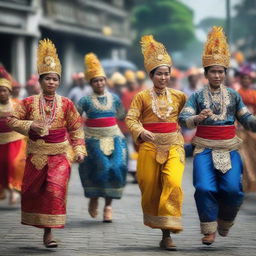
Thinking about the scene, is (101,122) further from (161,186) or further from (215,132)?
(215,132)

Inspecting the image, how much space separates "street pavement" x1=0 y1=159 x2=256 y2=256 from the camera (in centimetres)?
880

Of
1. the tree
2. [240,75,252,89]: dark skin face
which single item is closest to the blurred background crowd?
[240,75,252,89]: dark skin face

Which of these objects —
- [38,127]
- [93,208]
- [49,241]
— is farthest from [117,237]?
[93,208]

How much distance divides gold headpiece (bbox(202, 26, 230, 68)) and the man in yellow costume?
45 cm

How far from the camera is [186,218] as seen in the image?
1155 cm

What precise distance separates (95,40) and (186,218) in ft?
129

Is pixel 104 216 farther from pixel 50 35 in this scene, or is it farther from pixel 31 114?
pixel 50 35

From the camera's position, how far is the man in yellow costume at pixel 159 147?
9.21m

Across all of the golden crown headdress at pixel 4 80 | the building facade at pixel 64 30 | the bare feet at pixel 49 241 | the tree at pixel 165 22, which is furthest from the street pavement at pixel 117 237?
the tree at pixel 165 22

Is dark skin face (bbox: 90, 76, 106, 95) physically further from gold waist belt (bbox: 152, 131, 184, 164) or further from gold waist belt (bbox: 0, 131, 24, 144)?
gold waist belt (bbox: 152, 131, 184, 164)

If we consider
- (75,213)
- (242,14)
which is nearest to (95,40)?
(242,14)

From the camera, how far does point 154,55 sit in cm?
A: 973

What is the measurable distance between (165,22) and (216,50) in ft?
279

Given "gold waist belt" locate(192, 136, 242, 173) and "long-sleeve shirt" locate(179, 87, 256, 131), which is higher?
"long-sleeve shirt" locate(179, 87, 256, 131)
